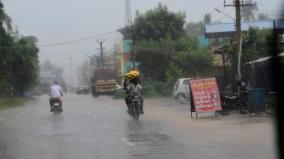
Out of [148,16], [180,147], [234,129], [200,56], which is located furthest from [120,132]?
[148,16]

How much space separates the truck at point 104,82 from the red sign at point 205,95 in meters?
40.5

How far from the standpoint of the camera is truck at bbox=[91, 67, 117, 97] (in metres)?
62.4

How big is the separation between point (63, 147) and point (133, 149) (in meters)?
1.83

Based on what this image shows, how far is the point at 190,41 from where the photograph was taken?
2125 inches

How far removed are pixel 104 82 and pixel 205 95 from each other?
1636 inches

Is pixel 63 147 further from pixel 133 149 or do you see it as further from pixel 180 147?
pixel 180 147

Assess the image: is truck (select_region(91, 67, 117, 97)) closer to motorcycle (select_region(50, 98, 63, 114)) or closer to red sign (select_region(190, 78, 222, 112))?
motorcycle (select_region(50, 98, 63, 114))

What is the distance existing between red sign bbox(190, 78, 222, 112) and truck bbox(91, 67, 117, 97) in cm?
4054

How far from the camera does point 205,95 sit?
Result: 21.8 m

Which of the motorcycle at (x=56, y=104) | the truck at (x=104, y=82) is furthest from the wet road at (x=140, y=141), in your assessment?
the truck at (x=104, y=82)

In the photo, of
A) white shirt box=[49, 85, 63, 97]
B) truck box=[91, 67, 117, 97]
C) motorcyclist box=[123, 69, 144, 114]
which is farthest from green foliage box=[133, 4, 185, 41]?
motorcyclist box=[123, 69, 144, 114]

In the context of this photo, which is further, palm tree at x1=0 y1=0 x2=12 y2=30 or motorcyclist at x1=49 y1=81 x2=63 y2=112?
palm tree at x1=0 y1=0 x2=12 y2=30

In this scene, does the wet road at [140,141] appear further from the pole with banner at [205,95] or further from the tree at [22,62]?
the tree at [22,62]

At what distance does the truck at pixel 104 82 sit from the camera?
62.4 meters
